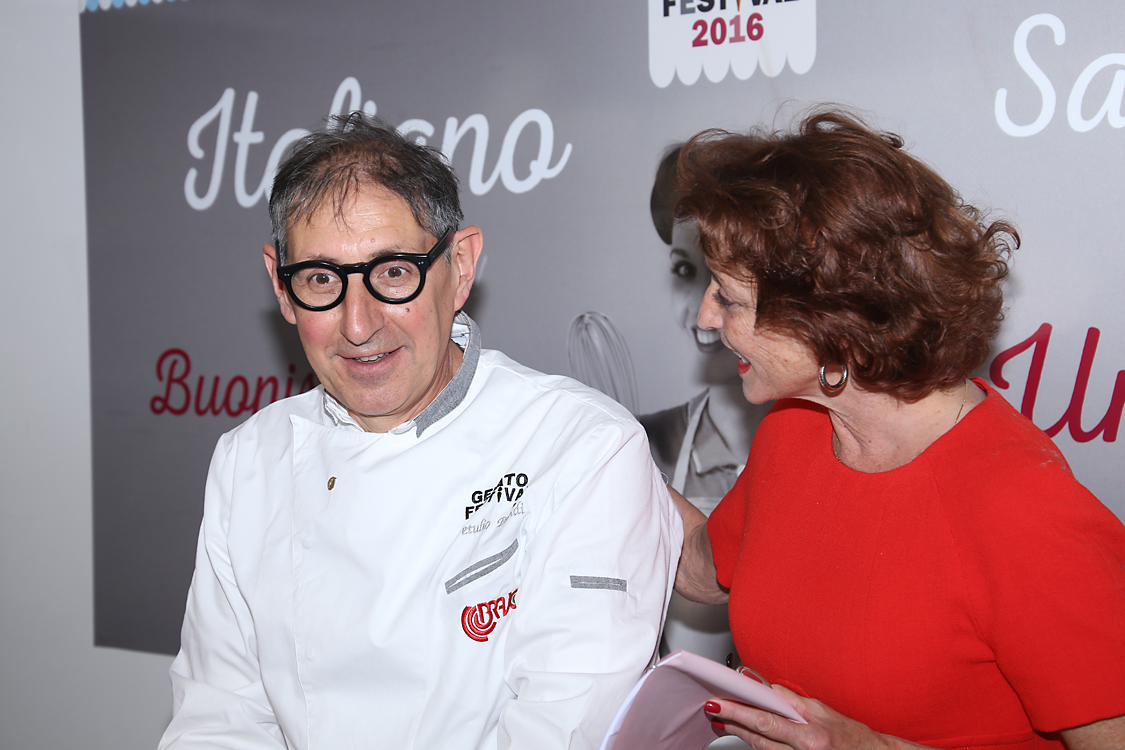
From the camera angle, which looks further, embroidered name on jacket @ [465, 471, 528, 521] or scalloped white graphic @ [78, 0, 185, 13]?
scalloped white graphic @ [78, 0, 185, 13]

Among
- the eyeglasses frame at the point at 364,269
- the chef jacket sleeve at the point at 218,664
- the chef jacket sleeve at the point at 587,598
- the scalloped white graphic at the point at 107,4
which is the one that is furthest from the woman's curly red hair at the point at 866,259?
the scalloped white graphic at the point at 107,4

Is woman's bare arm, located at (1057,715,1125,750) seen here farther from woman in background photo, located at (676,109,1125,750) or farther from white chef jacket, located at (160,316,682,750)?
white chef jacket, located at (160,316,682,750)

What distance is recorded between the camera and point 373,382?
1.19 meters

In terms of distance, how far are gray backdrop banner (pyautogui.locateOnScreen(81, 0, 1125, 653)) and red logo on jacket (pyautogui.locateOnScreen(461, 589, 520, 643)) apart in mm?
686

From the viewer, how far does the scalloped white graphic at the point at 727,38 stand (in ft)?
5.22

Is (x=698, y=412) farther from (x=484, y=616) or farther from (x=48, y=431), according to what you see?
(x=48, y=431)

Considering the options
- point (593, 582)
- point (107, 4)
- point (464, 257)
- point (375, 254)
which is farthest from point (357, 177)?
point (107, 4)

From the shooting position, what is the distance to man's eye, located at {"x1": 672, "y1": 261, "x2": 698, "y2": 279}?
1700 mm

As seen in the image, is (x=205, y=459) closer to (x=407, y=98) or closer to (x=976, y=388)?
(x=407, y=98)

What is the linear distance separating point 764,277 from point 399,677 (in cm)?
75

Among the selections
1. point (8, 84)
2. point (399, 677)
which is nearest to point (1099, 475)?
point (399, 677)

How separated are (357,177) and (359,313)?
189 millimetres

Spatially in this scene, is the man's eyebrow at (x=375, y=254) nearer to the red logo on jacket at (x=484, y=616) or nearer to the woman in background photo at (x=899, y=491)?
the woman in background photo at (x=899, y=491)

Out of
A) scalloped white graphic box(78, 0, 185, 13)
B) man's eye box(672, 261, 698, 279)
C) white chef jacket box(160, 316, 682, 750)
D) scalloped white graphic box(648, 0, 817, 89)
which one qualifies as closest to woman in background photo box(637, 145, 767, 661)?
man's eye box(672, 261, 698, 279)
